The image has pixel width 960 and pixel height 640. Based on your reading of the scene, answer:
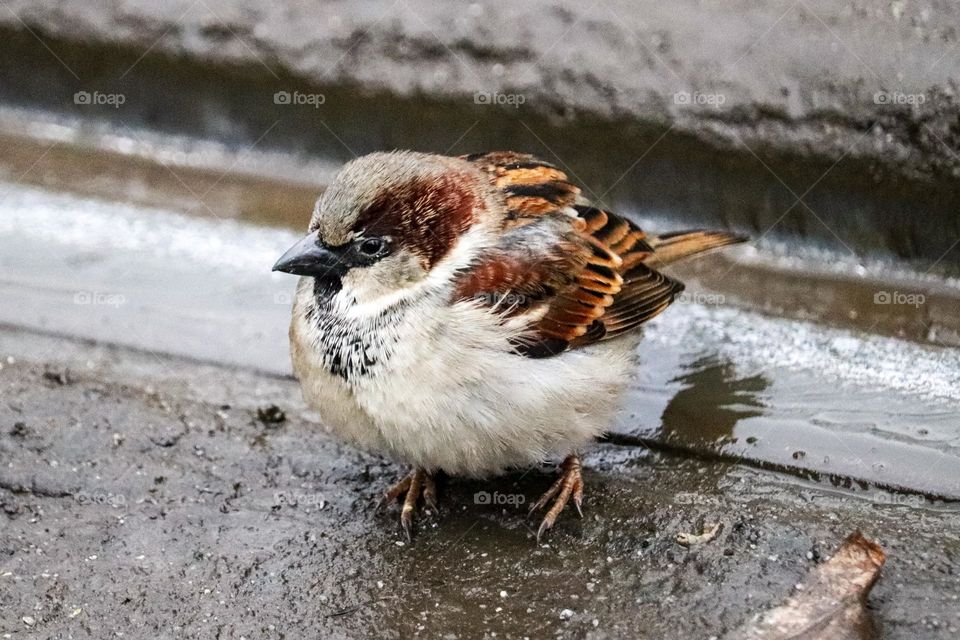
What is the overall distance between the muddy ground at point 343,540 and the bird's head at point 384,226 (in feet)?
2.75

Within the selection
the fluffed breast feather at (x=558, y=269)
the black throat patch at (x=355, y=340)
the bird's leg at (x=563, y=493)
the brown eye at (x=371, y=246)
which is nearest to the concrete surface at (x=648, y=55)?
the fluffed breast feather at (x=558, y=269)

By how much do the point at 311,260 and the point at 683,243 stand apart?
1.69m

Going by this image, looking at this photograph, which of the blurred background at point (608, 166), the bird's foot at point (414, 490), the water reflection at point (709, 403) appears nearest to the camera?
the bird's foot at point (414, 490)

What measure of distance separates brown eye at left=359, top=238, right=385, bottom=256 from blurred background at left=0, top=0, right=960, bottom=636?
47.9 inches

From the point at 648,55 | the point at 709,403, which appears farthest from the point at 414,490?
the point at 648,55

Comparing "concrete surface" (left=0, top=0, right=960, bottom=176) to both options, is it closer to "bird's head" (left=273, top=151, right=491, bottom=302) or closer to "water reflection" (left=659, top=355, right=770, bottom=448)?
"water reflection" (left=659, top=355, right=770, bottom=448)

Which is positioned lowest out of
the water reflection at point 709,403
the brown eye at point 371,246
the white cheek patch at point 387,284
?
the water reflection at point 709,403

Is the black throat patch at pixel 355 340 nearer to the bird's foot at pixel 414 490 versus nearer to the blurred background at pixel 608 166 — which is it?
the bird's foot at pixel 414 490

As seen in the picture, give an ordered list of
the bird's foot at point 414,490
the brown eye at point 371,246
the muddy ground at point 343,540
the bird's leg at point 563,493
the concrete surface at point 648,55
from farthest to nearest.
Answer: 1. the concrete surface at point 648,55
2. the bird's foot at point 414,490
3. the bird's leg at point 563,493
4. the brown eye at point 371,246
5. the muddy ground at point 343,540

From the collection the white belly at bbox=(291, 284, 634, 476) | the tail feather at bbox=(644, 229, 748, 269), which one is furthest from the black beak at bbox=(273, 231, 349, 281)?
the tail feather at bbox=(644, 229, 748, 269)

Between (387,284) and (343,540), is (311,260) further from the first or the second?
(343,540)

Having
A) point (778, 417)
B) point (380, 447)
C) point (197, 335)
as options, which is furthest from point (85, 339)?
point (778, 417)

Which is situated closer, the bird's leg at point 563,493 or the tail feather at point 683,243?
the bird's leg at point 563,493

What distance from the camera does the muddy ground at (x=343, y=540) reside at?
11.1 feet
